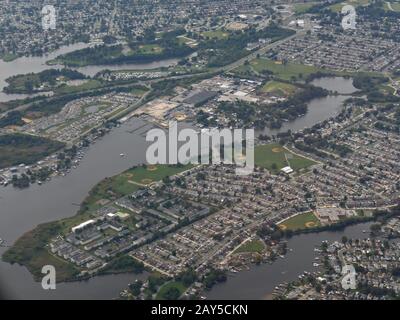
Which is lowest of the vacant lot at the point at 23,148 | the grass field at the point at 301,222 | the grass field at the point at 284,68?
the vacant lot at the point at 23,148

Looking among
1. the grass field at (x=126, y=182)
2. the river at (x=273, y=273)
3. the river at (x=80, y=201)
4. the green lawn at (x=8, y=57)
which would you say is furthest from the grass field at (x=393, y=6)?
the river at (x=273, y=273)

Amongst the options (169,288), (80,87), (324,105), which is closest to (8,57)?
(80,87)

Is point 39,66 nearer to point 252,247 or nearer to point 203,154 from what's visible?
point 203,154

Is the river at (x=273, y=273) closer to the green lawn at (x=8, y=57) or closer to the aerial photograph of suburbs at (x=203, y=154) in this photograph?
the aerial photograph of suburbs at (x=203, y=154)

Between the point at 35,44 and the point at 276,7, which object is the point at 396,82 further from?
the point at 35,44

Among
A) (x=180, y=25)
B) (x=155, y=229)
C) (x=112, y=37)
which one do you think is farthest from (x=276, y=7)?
(x=155, y=229)

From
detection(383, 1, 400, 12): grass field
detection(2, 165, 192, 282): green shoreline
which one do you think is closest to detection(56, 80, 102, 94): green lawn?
detection(2, 165, 192, 282): green shoreline
